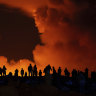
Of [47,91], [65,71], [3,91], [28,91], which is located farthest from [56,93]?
[65,71]

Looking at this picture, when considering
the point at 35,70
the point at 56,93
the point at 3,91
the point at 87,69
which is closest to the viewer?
the point at 3,91

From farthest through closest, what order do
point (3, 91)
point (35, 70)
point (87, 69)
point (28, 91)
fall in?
point (87, 69) < point (35, 70) < point (28, 91) < point (3, 91)

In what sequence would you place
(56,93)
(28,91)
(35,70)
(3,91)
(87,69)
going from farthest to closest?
(87,69), (35,70), (56,93), (28,91), (3,91)

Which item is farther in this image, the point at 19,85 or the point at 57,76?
the point at 57,76

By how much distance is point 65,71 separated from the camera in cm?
15375

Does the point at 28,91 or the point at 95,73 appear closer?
the point at 28,91

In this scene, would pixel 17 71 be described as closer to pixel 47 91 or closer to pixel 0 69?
pixel 0 69

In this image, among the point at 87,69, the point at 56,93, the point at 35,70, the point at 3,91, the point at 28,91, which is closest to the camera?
the point at 3,91

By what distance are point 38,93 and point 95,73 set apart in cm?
13751

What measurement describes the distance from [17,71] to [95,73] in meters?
47.1

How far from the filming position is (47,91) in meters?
27.8

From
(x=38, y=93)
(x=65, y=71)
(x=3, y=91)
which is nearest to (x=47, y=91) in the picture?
(x=38, y=93)

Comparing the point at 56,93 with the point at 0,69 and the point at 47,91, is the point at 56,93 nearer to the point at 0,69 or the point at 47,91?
the point at 47,91

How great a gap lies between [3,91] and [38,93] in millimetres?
4016
